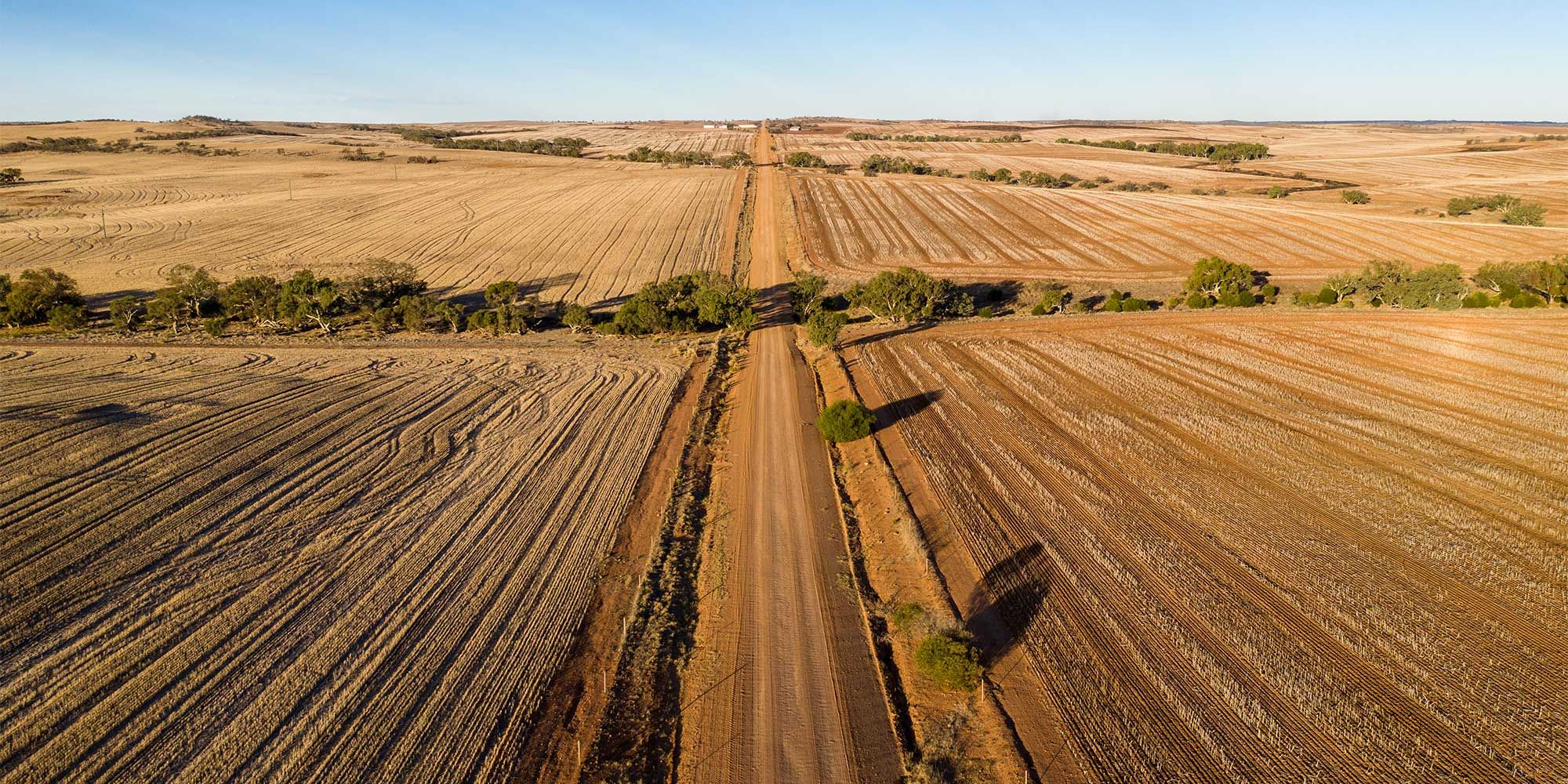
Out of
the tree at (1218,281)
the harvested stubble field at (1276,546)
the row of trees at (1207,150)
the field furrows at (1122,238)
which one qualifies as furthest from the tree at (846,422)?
the row of trees at (1207,150)

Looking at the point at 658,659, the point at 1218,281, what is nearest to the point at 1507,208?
the point at 1218,281

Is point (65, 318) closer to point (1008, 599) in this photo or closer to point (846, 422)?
point (846, 422)

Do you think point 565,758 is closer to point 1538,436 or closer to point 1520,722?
point 1520,722

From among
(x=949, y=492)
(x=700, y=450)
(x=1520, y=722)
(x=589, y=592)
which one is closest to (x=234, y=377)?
(x=700, y=450)

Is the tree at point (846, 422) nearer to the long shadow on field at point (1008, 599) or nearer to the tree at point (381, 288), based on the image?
the long shadow on field at point (1008, 599)

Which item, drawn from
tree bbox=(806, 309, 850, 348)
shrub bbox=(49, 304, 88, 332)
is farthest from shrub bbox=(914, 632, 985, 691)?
shrub bbox=(49, 304, 88, 332)

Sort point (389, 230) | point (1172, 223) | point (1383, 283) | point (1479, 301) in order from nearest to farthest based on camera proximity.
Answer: point (1479, 301) → point (1383, 283) → point (1172, 223) → point (389, 230)
